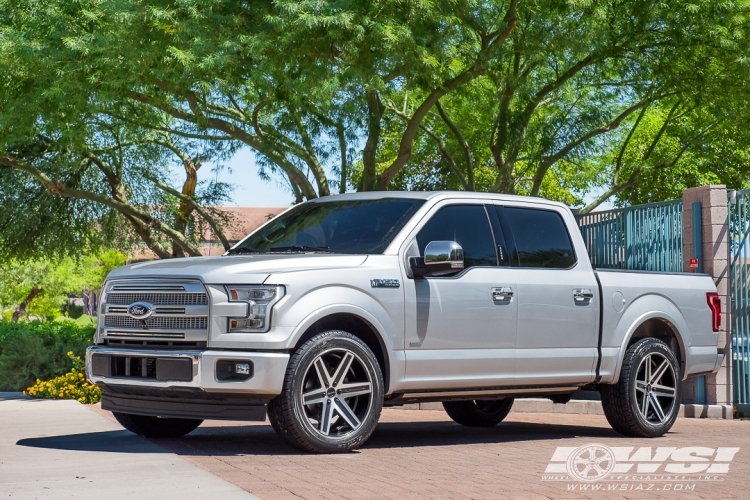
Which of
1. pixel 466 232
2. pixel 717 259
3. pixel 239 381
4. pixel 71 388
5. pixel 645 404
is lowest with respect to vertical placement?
pixel 71 388

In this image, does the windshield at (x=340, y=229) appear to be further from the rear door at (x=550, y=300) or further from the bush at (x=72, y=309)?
the bush at (x=72, y=309)

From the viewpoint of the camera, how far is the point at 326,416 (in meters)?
8.48

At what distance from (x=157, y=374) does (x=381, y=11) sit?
27.2 feet

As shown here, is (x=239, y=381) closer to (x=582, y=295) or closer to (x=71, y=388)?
(x=582, y=295)

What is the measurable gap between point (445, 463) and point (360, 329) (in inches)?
48.9

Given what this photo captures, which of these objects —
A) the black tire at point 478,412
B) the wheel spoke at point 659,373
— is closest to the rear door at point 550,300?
the wheel spoke at point 659,373

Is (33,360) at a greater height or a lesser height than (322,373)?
lesser

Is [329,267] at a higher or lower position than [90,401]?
higher

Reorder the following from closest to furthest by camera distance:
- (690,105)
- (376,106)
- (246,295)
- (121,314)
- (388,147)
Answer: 1. (246,295)
2. (121,314)
3. (376,106)
4. (690,105)
5. (388,147)

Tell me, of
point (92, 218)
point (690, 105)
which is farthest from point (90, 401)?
point (690, 105)

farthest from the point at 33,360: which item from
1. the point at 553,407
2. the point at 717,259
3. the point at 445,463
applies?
the point at 445,463

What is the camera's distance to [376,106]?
63.7 feet

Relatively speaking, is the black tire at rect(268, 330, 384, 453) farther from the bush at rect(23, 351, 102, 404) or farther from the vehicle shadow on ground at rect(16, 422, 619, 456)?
the bush at rect(23, 351, 102, 404)

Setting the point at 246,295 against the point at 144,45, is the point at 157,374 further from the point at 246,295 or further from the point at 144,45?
the point at 144,45
